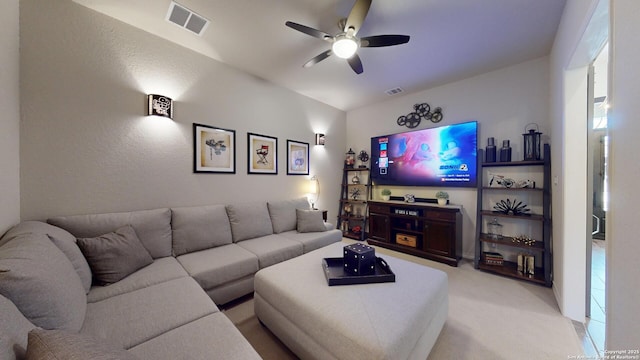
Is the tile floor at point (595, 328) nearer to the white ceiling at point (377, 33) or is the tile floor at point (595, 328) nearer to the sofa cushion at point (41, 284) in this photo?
the white ceiling at point (377, 33)

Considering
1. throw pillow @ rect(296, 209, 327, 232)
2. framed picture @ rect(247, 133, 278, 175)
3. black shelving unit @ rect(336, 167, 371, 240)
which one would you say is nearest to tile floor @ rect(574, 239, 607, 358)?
throw pillow @ rect(296, 209, 327, 232)

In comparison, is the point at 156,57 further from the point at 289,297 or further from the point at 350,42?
the point at 289,297

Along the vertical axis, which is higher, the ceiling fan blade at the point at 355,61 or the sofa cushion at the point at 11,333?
the ceiling fan blade at the point at 355,61

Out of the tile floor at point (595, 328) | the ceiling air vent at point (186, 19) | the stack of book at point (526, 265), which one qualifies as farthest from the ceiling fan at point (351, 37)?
the stack of book at point (526, 265)

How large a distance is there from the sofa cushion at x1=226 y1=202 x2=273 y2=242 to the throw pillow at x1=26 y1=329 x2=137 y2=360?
204 centimetres

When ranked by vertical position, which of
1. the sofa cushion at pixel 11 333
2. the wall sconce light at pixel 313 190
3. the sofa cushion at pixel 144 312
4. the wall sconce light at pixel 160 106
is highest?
the wall sconce light at pixel 160 106

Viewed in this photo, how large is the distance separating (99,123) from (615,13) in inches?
142

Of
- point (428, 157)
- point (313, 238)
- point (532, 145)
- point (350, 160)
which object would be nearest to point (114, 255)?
point (313, 238)

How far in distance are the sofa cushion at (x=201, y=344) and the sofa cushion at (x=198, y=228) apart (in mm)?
1290

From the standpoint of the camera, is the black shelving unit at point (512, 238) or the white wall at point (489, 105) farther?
the white wall at point (489, 105)

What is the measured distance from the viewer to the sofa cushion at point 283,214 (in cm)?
307

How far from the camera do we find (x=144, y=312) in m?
1.23

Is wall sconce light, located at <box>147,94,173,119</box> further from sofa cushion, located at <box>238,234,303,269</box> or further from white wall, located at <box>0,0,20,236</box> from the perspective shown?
sofa cushion, located at <box>238,234,303,269</box>

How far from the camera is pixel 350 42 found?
197 centimetres
